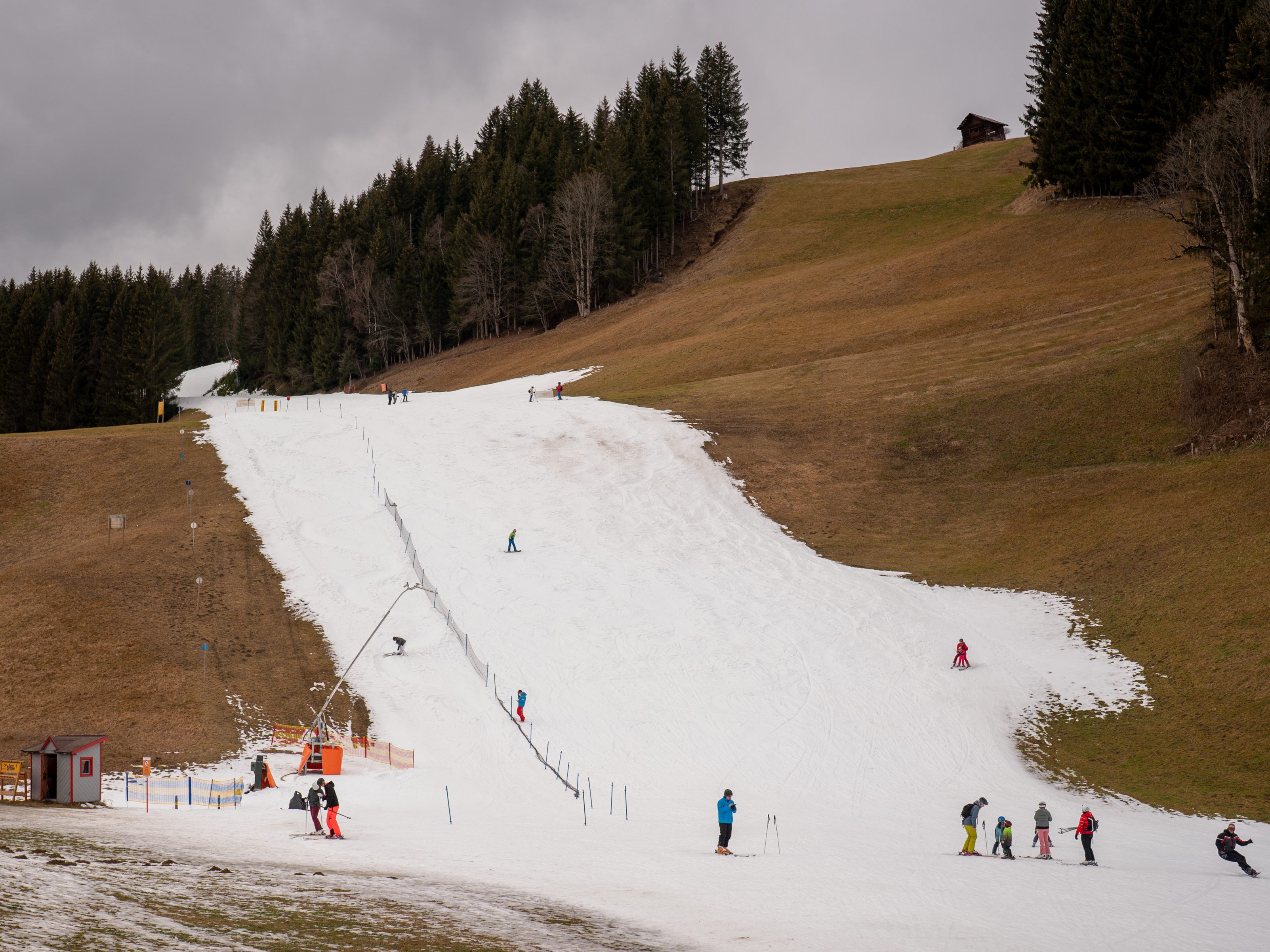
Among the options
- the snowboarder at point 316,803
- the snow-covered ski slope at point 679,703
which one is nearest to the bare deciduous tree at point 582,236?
the snow-covered ski slope at point 679,703

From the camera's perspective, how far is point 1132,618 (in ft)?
108

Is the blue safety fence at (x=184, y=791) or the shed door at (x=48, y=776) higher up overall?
the shed door at (x=48, y=776)

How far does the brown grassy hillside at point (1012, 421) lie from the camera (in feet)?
93.1

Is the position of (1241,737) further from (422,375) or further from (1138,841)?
(422,375)

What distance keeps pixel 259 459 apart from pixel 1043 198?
7304 cm

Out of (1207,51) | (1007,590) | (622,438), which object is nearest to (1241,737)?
(1007,590)

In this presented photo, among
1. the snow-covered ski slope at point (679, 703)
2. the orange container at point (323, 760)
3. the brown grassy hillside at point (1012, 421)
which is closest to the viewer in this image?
the snow-covered ski slope at point (679, 703)

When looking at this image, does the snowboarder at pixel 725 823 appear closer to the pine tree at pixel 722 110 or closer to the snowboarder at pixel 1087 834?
the snowboarder at pixel 1087 834

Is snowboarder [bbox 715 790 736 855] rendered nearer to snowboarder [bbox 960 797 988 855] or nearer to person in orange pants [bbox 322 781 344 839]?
snowboarder [bbox 960 797 988 855]

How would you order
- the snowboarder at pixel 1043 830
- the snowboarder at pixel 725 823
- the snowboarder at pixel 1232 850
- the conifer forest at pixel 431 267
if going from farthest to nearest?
the conifer forest at pixel 431 267 → the snowboarder at pixel 1043 830 → the snowboarder at pixel 725 823 → the snowboarder at pixel 1232 850

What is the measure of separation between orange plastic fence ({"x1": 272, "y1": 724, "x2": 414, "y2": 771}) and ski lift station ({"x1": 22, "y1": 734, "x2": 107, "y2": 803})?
5.92m

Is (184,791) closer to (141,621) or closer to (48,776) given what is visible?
(48,776)

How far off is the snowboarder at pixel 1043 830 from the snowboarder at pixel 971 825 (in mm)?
1151

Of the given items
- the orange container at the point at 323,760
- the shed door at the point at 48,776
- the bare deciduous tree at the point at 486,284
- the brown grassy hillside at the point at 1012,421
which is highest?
the bare deciduous tree at the point at 486,284
